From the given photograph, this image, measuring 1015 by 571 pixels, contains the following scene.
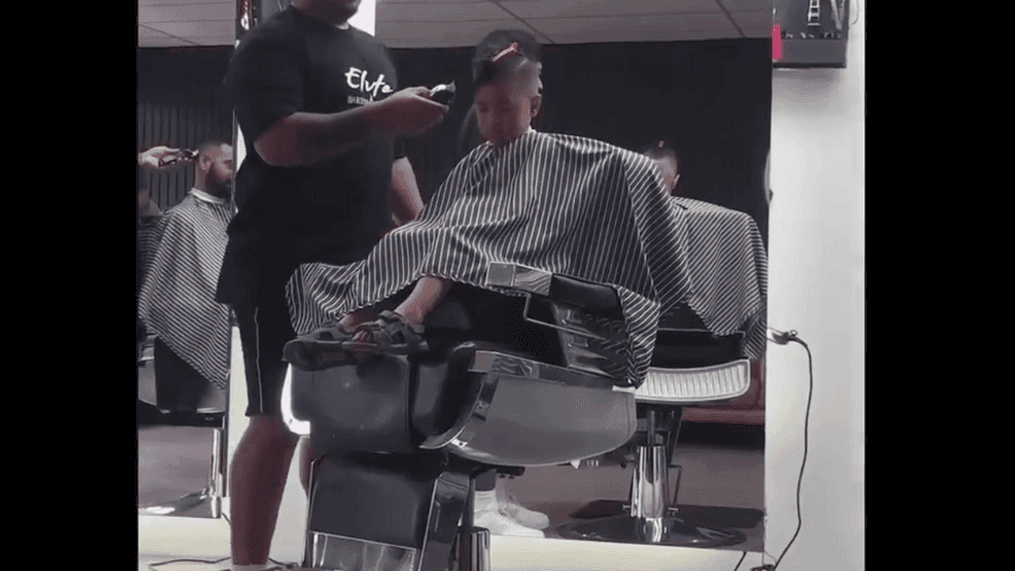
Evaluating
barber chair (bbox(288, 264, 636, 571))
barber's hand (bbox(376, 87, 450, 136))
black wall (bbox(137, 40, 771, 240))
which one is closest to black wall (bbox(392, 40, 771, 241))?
black wall (bbox(137, 40, 771, 240))

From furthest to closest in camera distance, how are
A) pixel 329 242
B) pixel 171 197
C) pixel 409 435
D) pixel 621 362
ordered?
pixel 171 197 < pixel 329 242 < pixel 621 362 < pixel 409 435

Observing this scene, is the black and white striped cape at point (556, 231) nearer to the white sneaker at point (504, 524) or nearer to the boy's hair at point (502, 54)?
the boy's hair at point (502, 54)

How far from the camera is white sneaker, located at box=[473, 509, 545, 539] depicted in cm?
264

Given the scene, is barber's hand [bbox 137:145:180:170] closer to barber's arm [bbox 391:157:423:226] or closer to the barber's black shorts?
the barber's black shorts

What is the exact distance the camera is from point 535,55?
8.42ft

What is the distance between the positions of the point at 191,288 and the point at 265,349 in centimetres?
30

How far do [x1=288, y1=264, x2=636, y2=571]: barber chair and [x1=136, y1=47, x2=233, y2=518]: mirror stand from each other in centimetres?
49

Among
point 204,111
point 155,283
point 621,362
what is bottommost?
point 621,362

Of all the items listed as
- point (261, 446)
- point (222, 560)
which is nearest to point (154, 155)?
point (261, 446)

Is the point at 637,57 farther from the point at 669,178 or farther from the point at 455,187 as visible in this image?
the point at 455,187

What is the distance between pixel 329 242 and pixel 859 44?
1.38 m

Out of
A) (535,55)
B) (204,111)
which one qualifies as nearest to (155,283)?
(204,111)

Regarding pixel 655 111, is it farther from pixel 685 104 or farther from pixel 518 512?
pixel 518 512

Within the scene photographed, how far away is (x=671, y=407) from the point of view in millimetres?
2555
